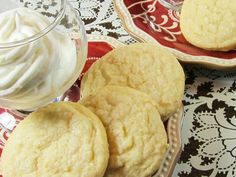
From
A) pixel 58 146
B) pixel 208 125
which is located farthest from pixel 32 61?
pixel 208 125

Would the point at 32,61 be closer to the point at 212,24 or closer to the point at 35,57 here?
the point at 35,57

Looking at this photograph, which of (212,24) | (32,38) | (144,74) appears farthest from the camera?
(212,24)

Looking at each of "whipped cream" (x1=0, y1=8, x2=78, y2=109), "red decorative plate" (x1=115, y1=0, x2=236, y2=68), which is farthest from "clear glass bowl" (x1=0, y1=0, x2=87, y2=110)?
"red decorative plate" (x1=115, y1=0, x2=236, y2=68)

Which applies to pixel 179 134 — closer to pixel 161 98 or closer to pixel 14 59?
pixel 161 98

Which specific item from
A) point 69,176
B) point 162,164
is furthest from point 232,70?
point 69,176

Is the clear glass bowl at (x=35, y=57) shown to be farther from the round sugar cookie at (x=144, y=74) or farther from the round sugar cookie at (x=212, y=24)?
the round sugar cookie at (x=212, y=24)

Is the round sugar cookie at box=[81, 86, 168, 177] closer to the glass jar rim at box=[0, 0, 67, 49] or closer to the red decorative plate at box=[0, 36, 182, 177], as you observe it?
the red decorative plate at box=[0, 36, 182, 177]

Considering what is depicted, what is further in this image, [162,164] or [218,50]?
[218,50]
